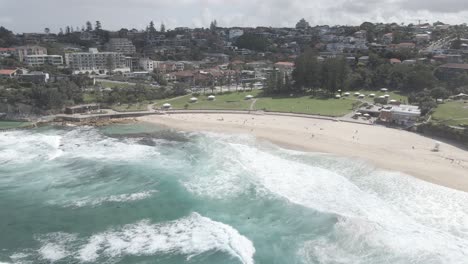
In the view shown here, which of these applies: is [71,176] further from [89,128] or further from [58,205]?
[89,128]

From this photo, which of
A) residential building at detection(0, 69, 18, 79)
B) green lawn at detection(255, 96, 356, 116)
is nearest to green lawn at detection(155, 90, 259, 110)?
green lawn at detection(255, 96, 356, 116)

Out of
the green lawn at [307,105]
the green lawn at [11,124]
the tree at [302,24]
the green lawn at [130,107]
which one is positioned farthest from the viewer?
the tree at [302,24]

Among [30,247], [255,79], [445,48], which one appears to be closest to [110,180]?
[30,247]

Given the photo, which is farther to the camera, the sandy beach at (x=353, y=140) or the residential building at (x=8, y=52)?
the residential building at (x=8, y=52)

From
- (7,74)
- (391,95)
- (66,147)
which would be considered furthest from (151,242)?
(7,74)

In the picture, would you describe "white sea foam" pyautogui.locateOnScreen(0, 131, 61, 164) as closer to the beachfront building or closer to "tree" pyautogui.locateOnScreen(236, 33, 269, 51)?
the beachfront building

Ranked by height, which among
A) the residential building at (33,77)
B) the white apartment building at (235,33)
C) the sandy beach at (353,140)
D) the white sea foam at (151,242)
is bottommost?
the white sea foam at (151,242)

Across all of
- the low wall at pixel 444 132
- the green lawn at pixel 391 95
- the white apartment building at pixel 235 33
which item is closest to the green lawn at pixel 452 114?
the low wall at pixel 444 132

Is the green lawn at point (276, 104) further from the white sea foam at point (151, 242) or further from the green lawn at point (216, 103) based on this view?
the white sea foam at point (151, 242)
